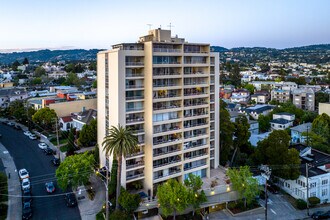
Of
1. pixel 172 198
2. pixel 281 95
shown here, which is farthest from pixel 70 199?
pixel 281 95

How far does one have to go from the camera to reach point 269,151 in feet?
154

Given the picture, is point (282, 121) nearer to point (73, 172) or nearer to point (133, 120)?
point (133, 120)

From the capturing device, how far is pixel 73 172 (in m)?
38.7

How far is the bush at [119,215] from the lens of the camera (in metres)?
34.4

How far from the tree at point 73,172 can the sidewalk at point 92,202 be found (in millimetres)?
2784

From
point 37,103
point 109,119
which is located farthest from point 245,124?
point 37,103

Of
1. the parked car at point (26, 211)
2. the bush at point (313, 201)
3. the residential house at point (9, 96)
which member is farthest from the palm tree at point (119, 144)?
the residential house at point (9, 96)

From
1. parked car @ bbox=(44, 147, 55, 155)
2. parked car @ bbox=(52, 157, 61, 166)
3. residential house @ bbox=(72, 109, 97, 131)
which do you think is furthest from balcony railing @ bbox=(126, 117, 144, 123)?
residential house @ bbox=(72, 109, 97, 131)

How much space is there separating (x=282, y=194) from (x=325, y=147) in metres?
21.0

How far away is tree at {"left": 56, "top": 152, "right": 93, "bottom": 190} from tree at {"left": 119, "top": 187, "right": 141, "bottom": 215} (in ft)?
22.9

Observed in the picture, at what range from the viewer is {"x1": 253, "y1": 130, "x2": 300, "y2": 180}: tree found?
4391cm

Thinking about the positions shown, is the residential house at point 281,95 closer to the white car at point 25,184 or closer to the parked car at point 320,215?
the parked car at point 320,215

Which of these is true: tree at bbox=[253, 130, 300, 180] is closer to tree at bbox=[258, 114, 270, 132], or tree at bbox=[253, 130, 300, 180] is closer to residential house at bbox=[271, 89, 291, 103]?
tree at bbox=[258, 114, 270, 132]

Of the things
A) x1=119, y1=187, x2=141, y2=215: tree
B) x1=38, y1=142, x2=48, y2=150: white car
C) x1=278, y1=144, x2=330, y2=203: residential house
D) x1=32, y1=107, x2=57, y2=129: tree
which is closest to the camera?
x1=119, y1=187, x2=141, y2=215: tree
